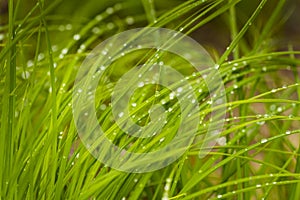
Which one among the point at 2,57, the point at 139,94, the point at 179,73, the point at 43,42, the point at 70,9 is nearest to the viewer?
the point at 2,57

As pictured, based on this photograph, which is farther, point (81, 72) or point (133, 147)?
point (81, 72)

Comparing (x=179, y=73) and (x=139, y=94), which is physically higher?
(x=179, y=73)

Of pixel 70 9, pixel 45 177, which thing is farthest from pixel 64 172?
pixel 70 9

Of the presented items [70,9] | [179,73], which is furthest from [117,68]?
[70,9]

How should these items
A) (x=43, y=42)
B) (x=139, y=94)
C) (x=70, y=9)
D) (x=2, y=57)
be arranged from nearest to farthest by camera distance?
(x=2, y=57)
(x=139, y=94)
(x=43, y=42)
(x=70, y=9)

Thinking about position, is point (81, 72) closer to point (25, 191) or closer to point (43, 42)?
point (25, 191)

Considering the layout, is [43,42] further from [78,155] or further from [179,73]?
[78,155]

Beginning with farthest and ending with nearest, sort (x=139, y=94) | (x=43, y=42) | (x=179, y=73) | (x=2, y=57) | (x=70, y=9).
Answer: (x=70, y=9), (x=43, y=42), (x=179, y=73), (x=139, y=94), (x=2, y=57)

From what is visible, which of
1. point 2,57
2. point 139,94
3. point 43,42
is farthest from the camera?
point 43,42

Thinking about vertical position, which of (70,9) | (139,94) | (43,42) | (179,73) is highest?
(70,9)
